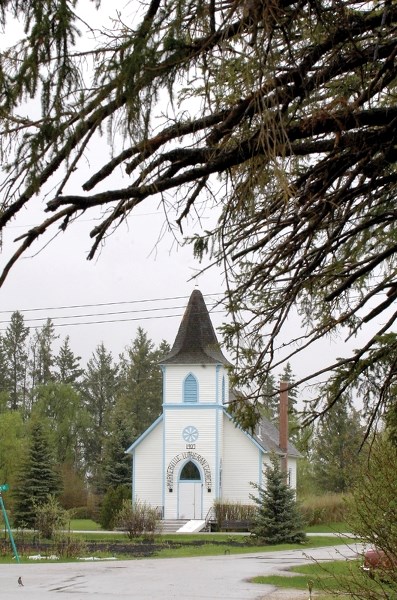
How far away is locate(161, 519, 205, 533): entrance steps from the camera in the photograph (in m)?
37.9

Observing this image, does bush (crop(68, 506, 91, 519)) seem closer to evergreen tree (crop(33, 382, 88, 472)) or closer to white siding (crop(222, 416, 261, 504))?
white siding (crop(222, 416, 261, 504))

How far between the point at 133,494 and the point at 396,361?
3601cm

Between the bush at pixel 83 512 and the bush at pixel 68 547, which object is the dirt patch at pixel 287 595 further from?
the bush at pixel 83 512

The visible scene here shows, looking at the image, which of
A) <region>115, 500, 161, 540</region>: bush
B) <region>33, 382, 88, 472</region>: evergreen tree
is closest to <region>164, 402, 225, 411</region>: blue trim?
<region>115, 500, 161, 540</region>: bush

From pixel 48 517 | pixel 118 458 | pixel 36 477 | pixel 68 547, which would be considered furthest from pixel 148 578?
pixel 118 458

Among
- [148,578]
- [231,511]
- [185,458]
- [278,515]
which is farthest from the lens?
[185,458]

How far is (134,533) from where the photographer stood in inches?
1342

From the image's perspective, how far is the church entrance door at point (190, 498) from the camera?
4094cm

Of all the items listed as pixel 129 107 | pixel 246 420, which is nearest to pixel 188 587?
pixel 246 420

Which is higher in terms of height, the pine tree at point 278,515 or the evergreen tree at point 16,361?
the evergreen tree at point 16,361

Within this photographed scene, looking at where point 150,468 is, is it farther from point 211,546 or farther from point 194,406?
point 211,546

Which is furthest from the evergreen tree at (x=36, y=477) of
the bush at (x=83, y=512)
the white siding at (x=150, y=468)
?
the bush at (x=83, y=512)

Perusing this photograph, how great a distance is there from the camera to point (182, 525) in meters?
39.6

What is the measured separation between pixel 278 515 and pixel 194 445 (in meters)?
9.93
